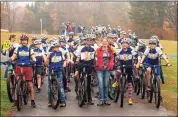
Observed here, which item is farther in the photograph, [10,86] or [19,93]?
[10,86]

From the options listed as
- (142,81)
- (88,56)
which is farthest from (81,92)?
(142,81)

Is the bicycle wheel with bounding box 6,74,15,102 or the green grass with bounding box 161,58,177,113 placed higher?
the bicycle wheel with bounding box 6,74,15,102

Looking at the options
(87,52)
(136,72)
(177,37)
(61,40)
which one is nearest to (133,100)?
(136,72)

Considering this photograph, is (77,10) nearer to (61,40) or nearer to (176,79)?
(176,79)

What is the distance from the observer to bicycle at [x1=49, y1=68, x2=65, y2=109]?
10.9 m

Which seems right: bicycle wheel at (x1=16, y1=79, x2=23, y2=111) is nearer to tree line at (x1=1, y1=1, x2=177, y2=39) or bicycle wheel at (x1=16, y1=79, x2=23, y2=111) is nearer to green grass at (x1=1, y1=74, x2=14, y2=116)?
green grass at (x1=1, y1=74, x2=14, y2=116)

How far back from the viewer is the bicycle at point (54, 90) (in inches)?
430

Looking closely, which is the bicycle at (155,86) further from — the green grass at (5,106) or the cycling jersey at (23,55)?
the green grass at (5,106)

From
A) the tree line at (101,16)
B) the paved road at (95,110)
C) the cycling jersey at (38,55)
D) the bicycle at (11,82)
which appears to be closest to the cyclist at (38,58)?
the cycling jersey at (38,55)

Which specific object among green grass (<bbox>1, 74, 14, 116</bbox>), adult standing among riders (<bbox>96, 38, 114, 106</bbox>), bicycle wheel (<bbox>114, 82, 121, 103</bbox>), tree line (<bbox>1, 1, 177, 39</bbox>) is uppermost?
tree line (<bbox>1, 1, 177, 39</bbox>)

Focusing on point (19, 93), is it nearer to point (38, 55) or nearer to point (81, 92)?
point (81, 92)

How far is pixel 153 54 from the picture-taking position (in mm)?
12031

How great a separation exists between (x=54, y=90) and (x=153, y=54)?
3222mm

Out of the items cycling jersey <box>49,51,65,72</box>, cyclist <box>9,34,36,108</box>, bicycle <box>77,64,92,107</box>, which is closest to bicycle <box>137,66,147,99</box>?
bicycle <box>77,64,92,107</box>
